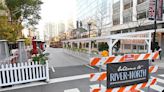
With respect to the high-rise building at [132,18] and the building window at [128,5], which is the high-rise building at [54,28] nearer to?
the high-rise building at [132,18]

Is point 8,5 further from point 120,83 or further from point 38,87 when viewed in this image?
point 120,83

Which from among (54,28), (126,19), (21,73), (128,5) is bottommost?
(21,73)

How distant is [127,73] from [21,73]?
5113 millimetres

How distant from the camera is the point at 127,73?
4.37m

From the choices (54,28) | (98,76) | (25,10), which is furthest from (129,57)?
(54,28)

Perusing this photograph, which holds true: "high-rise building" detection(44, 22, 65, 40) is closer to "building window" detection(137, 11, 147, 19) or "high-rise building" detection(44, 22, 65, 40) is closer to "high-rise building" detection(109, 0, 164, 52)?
"high-rise building" detection(109, 0, 164, 52)

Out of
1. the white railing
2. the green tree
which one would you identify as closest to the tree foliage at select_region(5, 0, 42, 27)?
the green tree

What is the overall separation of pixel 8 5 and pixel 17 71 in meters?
18.8

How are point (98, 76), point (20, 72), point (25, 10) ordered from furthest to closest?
1. point (25, 10)
2. point (20, 72)
3. point (98, 76)

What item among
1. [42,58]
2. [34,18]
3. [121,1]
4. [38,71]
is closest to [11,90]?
[38,71]

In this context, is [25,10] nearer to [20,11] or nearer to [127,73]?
[20,11]

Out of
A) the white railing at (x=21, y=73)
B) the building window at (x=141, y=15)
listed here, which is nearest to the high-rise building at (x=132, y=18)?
the building window at (x=141, y=15)

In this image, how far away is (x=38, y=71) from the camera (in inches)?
297

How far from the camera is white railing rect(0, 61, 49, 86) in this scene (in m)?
6.91
